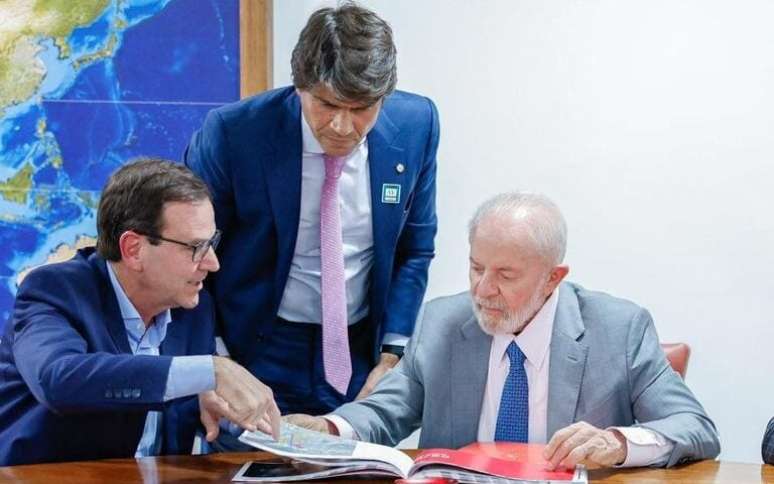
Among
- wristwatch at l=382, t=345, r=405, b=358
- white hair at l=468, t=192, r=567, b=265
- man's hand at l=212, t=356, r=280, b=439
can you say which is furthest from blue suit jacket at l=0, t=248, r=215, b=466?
white hair at l=468, t=192, r=567, b=265

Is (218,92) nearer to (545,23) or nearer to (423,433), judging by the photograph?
(545,23)

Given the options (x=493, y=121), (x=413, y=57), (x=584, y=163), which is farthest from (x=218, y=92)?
(x=584, y=163)

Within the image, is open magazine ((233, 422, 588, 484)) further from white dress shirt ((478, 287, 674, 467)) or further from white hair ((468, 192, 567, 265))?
white hair ((468, 192, 567, 265))

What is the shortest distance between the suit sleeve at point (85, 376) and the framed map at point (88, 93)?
1649 millimetres

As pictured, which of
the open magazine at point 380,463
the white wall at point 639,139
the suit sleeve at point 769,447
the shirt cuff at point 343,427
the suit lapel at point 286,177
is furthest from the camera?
the white wall at point 639,139

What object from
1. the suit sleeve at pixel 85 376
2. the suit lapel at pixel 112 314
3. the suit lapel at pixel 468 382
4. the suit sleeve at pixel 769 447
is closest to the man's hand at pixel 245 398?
the suit sleeve at pixel 85 376

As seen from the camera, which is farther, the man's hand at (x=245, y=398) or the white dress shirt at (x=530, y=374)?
the white dress shirt at (x=530, y=374)

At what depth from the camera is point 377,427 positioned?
258cm

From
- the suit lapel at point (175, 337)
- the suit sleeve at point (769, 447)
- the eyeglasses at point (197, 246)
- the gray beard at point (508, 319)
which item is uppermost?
the eyeglasses at point (197, 246)

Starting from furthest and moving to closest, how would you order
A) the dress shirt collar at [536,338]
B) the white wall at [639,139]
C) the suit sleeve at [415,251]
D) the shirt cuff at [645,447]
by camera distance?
the white wall at [639,139] → the suit sleeve at [415,251] → the dress shirt collar at [536,338] → the shirt cuff at [645,447]

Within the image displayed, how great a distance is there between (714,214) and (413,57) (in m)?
1.18

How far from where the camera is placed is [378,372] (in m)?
2.86

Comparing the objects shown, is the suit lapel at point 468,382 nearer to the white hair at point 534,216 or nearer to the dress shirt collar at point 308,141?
the white hair at point 534,216

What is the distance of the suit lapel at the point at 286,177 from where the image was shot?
107 inches
